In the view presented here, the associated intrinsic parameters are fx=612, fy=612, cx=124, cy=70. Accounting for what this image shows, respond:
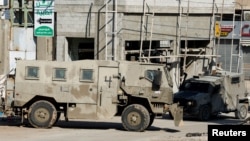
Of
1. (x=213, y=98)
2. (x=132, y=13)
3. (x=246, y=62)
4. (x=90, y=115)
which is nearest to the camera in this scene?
(x=90, y=115)

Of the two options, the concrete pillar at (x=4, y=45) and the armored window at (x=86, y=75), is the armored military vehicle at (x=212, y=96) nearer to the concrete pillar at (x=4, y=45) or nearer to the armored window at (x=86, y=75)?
the armored window at (x=86, y=75)

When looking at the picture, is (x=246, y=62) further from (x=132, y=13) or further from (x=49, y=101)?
(x=49, y=101)

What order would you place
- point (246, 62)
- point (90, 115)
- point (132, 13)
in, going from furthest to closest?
point (246, 62), point (132, 13), point (90, 115)

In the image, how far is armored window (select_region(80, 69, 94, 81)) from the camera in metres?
21.5

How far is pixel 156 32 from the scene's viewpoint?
35.5 m

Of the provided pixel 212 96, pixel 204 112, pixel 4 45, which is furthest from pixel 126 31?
pixel 204 112

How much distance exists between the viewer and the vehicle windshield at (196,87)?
1118 inches

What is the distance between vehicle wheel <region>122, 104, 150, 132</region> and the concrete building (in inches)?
485

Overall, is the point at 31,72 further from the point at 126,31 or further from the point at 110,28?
the point at 126,31

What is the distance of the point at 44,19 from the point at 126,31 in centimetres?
467

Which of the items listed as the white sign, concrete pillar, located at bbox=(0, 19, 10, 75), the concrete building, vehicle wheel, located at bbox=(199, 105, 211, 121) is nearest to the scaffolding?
the concrete building

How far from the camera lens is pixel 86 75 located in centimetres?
2153

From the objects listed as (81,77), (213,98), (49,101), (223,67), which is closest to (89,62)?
(81,77)

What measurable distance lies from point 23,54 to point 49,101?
1348 centimetres
